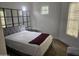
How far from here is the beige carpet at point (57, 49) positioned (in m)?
1.39

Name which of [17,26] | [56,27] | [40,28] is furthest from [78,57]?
[17,26]

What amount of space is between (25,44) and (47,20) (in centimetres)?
53

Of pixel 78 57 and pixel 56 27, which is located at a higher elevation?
pixel 56 27

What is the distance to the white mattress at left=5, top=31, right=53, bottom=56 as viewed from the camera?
51.4 inches

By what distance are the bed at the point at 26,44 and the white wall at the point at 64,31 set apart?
0.23m

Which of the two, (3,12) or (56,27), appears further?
(56,27)

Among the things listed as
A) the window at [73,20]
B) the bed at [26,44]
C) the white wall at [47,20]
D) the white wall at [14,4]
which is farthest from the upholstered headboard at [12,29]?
the window at [73,20]

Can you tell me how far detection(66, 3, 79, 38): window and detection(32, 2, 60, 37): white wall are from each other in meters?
0.18

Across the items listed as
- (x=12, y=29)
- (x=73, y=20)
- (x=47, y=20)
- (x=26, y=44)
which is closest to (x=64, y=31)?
(x=73, y=20)

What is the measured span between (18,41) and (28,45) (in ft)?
0.57

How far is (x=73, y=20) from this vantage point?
1339 mm


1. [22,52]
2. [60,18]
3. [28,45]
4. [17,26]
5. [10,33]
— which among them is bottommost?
[22,52]

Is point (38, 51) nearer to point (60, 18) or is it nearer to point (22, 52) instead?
point (22, 52)

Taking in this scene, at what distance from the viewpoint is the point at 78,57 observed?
1.46 meters
